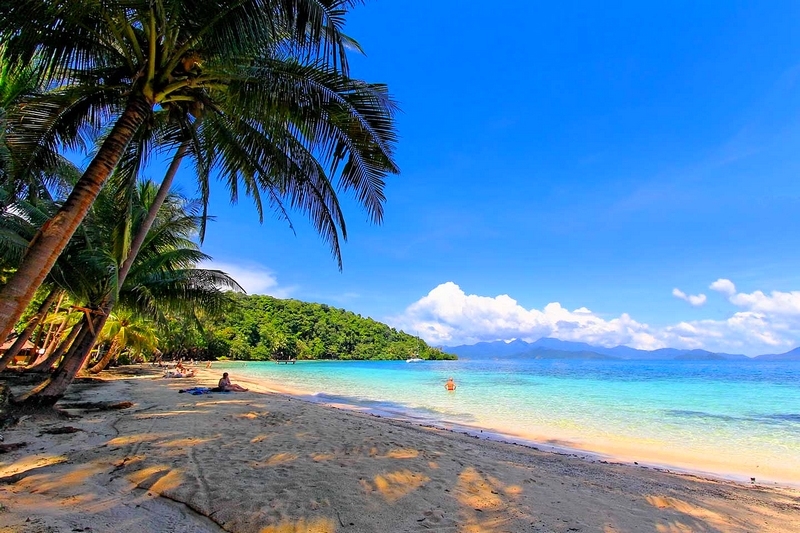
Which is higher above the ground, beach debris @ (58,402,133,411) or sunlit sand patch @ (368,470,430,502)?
sunlit sand patch @ (368,470,430,502)

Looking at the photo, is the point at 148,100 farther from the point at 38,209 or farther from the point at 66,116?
the point at 38,209

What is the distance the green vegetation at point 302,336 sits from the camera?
63719 millimetres

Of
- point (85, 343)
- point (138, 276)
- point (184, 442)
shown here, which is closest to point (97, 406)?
point (85, 343)

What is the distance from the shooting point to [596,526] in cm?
358

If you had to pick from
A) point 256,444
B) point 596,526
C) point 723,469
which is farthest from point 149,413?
point 723,469

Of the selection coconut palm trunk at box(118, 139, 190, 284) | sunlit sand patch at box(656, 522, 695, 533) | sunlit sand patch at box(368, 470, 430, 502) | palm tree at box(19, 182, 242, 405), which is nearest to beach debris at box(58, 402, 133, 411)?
palm tree at box(19, 182, 242, 405)

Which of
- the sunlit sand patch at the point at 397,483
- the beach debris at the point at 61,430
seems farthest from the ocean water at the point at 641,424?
the beach debris at the point at 61,430

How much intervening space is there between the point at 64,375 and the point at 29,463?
350 centimetres

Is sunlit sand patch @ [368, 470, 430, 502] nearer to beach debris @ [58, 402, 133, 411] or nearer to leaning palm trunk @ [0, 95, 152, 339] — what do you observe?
leaning palm trunk @ [0, 95, 152, 339]

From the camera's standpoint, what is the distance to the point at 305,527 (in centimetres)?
313

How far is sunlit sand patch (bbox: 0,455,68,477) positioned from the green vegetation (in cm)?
4731

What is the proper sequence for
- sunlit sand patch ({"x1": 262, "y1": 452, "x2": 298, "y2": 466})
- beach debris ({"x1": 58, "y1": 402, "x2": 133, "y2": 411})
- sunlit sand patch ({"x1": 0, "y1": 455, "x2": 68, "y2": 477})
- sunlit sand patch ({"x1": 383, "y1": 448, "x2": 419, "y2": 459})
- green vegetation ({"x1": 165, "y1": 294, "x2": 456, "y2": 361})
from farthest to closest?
green vegetation ({"x1": 165, "y1": 294, "x2": 456, "y2": 361}), beach debris ({"x1": 58, "y1": 402, "x2": 133, "y2": 411}), sunlit sand patch ({"x1": 383, "y1": 448, "x2": 419, "y2": 459}), sunlit sand patch ({"x1": 262, "y1": 452, "x2": 298, "y2": 466}), sunlit sand patch ({"x1": 0, "y1": 455, "x2": 68, "y2": 477})

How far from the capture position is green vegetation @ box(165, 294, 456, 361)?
63.7 metres

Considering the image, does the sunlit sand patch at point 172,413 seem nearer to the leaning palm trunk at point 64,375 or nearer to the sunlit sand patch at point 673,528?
the leaning palm trunk at point 64,375
